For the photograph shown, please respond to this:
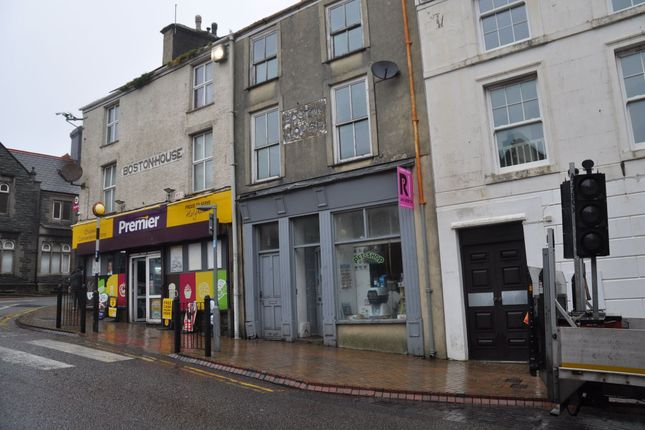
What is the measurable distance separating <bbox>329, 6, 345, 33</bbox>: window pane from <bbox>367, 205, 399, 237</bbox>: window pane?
196 inches

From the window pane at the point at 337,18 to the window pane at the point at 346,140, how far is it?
8.89ft

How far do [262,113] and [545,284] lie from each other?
10456mm

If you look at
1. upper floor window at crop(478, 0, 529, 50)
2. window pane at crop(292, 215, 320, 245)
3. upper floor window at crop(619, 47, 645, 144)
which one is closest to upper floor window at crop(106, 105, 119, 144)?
window pane at crop(292, 215, 320, 245)

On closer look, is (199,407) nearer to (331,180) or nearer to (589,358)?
(589,358)

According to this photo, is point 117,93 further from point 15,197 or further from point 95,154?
point 15,197

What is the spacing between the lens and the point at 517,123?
10.1m

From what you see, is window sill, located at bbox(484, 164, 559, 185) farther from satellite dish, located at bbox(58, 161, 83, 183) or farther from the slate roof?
the slate roof

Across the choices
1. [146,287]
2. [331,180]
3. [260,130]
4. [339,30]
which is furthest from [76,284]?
[339,30]

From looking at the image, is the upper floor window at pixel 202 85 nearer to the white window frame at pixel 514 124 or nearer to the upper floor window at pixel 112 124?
the upper floor window at pixel 112 124

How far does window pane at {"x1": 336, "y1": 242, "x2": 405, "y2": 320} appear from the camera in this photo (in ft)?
37.0

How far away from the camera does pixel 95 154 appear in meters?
19.5

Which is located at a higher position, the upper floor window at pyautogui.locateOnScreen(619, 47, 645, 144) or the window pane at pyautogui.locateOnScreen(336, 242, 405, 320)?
the upper floor window at pyautogui.locateOnScreen(619, 47, 645, 144)

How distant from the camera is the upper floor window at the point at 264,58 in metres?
14.3

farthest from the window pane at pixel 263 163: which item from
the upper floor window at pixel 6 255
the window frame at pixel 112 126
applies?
the upper floor window at pixel 6 255
